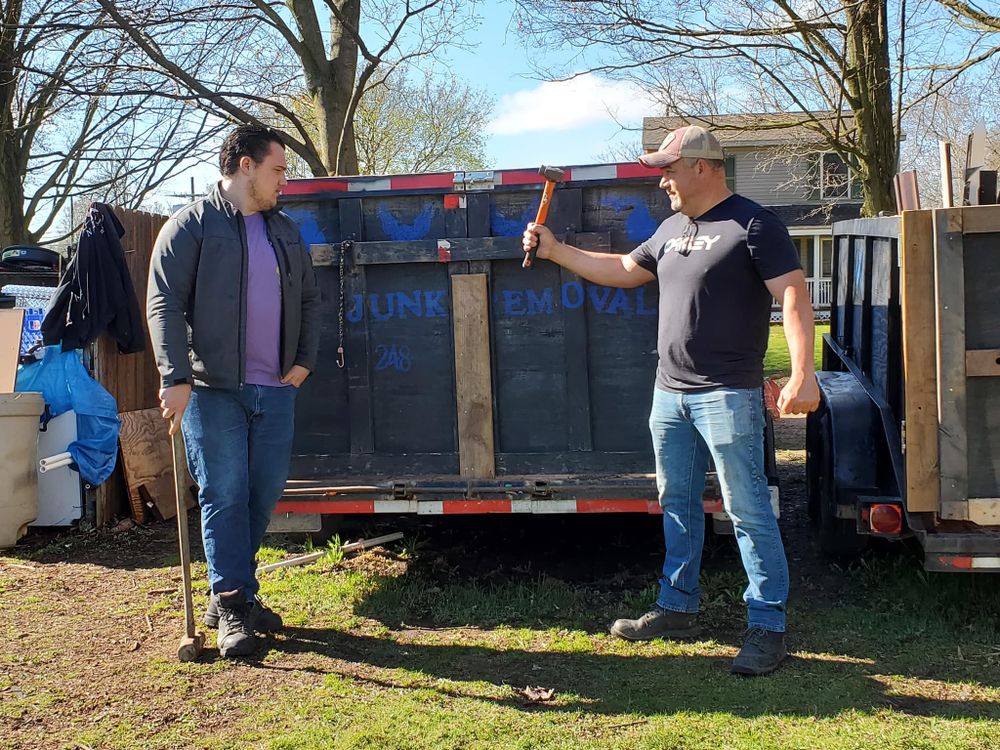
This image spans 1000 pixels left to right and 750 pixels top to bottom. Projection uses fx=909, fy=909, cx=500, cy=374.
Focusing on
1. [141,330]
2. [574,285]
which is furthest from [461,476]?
[141,330]

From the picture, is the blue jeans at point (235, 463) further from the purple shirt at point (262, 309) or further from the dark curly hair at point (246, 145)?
the dark curly hair at point (246, 145)

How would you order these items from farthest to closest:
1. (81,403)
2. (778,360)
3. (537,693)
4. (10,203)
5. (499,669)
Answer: (778,360) → (10,203) → (81,403) → (499,669) → (537,693)

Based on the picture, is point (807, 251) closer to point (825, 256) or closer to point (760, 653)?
point (825, 256)

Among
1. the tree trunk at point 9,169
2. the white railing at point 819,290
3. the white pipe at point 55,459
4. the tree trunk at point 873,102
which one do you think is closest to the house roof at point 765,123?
the tree trunk at point 873,102

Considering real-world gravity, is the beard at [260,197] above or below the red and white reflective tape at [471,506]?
above

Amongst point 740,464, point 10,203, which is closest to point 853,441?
point 740,464

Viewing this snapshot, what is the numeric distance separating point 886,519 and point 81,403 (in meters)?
5.30

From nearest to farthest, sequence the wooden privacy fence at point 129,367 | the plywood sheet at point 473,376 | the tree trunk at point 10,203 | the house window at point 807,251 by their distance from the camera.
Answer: the plywood sheet at point 473,376, the wooden privacy fence at point 129,367, the tree trunk at point 10,203, the house window at point 807,251

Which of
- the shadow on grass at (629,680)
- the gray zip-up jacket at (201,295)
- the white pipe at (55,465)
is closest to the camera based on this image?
the shadow on grass at (629,680)

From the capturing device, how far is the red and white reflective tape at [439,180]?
4531 mm

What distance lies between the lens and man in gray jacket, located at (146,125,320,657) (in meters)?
4.00

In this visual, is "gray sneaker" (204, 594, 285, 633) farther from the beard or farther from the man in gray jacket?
the beard

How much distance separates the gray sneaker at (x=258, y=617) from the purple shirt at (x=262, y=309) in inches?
41.4

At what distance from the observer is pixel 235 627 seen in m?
4.07
